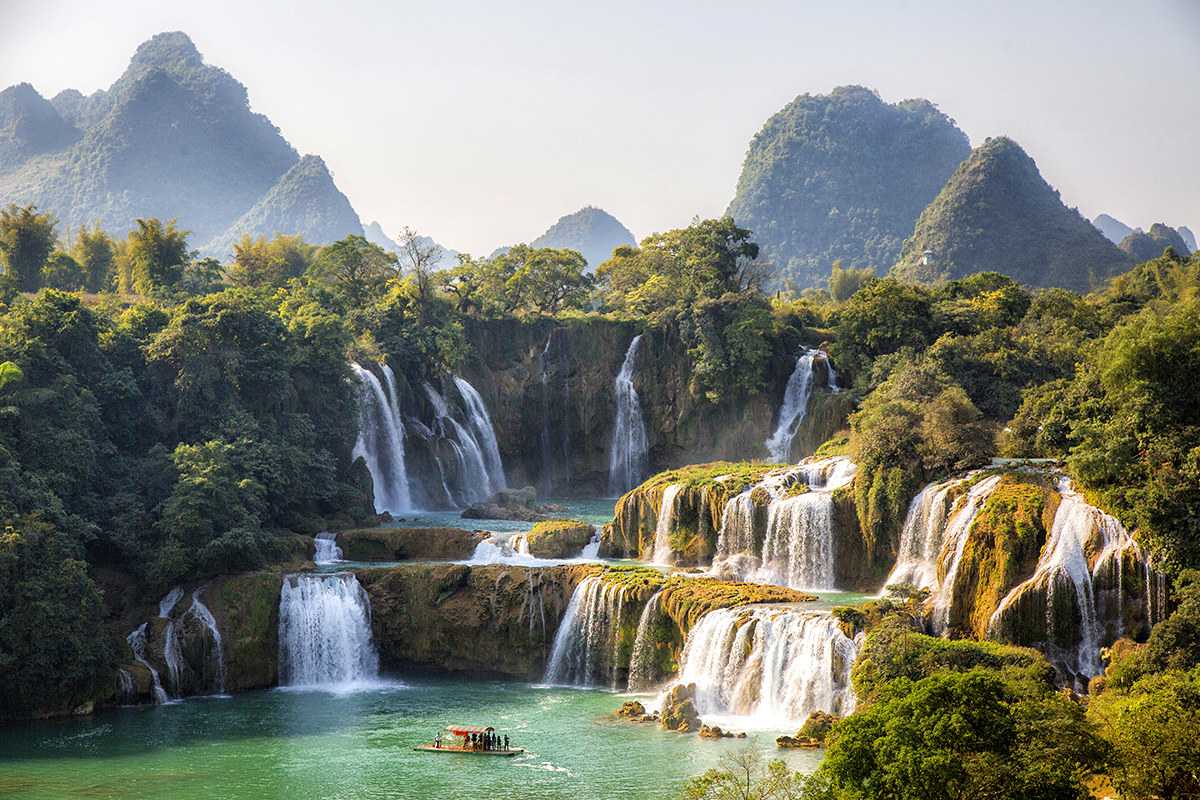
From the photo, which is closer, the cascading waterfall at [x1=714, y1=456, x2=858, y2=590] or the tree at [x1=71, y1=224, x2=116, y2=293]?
the cascading waterfall at [x1=714, y1=456, x2=858, y2=590]

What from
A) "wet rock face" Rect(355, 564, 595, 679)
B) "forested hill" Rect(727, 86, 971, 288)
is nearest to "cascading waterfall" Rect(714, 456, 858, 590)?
"wet rock face" Rect(355, 564, 595, 679)

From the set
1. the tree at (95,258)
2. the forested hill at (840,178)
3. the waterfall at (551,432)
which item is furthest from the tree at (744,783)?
the forested hill at (840,178)

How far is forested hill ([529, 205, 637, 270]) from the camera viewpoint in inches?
6663

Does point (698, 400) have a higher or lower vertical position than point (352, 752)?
higher

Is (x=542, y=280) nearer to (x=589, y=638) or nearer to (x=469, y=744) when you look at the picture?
(x=589, y=638)

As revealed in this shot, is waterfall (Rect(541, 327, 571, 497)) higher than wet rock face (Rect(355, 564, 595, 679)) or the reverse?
higher

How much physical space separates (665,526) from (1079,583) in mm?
13689

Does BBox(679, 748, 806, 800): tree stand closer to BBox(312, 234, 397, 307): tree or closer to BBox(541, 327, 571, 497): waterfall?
BBox(541, 327, 571, 497): waterfall

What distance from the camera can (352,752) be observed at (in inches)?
802

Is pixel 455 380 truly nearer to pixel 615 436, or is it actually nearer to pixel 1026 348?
pixel 615 436

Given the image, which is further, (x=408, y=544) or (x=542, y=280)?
(x=542, y=280)

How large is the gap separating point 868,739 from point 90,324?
91.2ft

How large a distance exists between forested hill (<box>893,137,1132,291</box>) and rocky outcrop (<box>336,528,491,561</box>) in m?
61.3

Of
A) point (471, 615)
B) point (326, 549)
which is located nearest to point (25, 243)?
point (326, 549)
